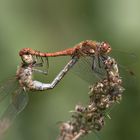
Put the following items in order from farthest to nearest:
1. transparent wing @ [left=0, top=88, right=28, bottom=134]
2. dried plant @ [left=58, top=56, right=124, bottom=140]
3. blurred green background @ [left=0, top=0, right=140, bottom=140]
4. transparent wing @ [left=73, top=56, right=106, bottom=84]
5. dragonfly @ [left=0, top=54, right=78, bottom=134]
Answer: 1. blurred green background @ [left=0, top=0, right=140, bottom=140]
2. dragonfly @ [left=0, top=54, right=78, bottom=134]
3. transparent wing @ [left=0, top=88, right=28, bottom=134]
4. transparent wing @ [left=73, top=56, right=106, bottom=84]
5. dried plant @ [left=58, top=56, right=124, bottom=140]

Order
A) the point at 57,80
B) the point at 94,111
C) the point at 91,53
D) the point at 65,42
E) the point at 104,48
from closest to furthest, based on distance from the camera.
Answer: the point at 94,111 → the point at 104,48 → the point at 91,53 → the point at 57,80 → the point at 65,42

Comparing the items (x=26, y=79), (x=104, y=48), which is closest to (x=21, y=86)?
(x=26, y=79)

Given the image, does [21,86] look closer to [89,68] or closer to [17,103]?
[17,103]

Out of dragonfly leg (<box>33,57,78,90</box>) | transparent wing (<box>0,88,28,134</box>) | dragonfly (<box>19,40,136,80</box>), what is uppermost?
dragonfly (<box>19,40,136,80</box>)

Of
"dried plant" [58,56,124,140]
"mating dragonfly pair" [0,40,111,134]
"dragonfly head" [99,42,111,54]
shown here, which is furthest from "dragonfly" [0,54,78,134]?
"dried plant" [58,56,124,140]

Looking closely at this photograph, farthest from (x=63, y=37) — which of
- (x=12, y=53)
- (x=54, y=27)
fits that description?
(x=12, y=53)

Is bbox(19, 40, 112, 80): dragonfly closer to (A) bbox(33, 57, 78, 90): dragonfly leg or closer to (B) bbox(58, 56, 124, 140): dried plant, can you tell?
(A) bbox(33, 57, 78, 90): dragonfly leg

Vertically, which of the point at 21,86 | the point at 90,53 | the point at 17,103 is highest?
the point at 90,53
